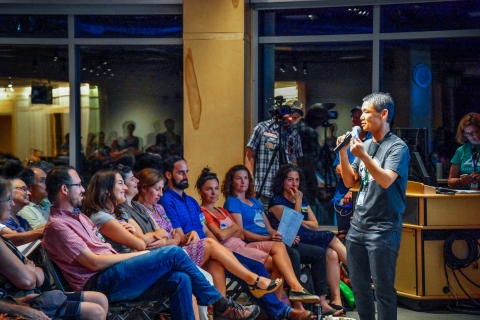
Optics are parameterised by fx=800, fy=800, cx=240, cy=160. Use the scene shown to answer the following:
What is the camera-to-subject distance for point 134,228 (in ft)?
17.7

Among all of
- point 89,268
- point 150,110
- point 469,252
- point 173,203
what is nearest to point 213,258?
point 173,203

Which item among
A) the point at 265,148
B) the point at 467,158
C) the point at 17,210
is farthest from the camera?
the point at 265,148

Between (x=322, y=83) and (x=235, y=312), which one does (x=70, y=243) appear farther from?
(x=322, y=83)

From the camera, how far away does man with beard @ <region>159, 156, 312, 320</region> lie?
5824 millimetres

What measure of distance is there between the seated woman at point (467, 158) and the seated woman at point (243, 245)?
76.6 inches

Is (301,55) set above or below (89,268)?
above

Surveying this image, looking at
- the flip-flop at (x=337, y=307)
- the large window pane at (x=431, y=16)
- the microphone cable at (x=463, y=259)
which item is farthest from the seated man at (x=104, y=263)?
the large window pane at (x=431, y=16)

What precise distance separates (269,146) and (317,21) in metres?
1.65

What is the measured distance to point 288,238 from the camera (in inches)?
251

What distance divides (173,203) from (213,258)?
0.70 meters

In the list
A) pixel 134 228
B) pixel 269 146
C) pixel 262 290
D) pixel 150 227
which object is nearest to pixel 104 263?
pixel 134 228

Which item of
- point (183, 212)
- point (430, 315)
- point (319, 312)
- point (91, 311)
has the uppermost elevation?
point (183, 212)

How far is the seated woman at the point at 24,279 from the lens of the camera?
4035 millimetres

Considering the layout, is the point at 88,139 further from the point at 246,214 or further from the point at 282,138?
the point at 246,214
